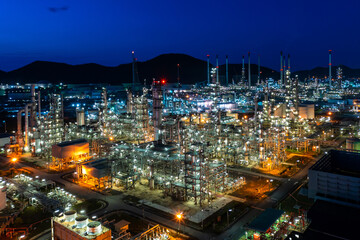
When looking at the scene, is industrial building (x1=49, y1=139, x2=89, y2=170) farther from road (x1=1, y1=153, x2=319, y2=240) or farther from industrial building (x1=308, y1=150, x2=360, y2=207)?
industrial building (x1=308, y1=150, x2=360, y2=207)

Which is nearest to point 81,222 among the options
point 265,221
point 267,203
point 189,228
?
point 189,228

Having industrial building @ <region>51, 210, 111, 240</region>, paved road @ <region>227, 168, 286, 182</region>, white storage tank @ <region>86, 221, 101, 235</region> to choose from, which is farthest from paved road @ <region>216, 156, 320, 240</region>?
white storage tank @ <region>86, 221, 101, 235</region>

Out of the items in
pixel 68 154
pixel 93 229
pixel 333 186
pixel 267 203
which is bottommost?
pixel 267 203

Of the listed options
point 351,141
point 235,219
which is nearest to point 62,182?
point 235,219

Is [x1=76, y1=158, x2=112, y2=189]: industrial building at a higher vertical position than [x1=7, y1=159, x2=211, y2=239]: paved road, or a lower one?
higher

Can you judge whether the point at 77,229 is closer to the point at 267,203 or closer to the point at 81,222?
the point at 81,222

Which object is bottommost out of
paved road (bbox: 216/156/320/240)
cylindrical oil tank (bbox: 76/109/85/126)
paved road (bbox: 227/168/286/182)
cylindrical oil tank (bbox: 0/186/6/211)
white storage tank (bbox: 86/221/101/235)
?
paved road (bbox: 216/156/320/240)

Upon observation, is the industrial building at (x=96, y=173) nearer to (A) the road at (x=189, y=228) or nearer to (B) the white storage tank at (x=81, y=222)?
(A) the road at (x=189, y=228)

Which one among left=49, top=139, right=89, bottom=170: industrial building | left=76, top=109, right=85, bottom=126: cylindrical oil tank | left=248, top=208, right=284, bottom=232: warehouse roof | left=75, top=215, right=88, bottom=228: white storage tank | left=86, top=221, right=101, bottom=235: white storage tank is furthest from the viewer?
left=76, top=109, right=85, bottom=126: cylindrical oil tank

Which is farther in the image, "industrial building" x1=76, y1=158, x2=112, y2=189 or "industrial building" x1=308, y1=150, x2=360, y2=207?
"industrial building" x1=76, y1=158, x2=112, y2=189

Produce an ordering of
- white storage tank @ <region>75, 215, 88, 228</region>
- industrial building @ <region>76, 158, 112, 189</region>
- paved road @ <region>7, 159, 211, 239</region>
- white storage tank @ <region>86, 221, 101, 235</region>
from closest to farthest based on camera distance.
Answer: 1. white storage tank @ <region>86, 221, 101, 235</region>
2. white storage tank @ <region>75, 215, 88, 228</region>
3. paved road @ <region>7, 159, 211, 239</region>
4. industrial building @ <region>76, 158, 112, 189</region>
